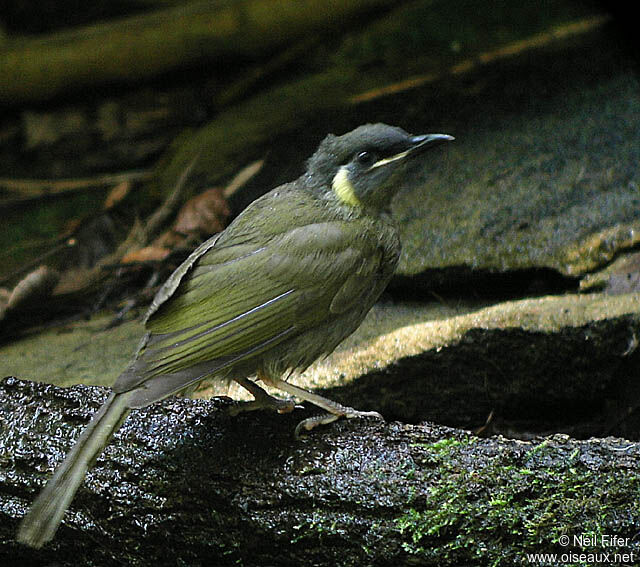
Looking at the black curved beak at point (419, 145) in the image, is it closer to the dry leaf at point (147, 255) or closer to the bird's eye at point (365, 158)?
the bird's eye at point (365, 158)

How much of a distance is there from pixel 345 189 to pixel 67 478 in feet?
4.78

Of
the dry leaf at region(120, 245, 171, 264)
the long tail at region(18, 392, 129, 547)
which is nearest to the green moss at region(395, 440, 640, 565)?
the long tail at region(18, 392, 129, 547)

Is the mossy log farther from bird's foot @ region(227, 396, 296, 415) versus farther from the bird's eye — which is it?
the bird's eye

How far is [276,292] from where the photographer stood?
291 cm

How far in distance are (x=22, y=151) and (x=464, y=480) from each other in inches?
220

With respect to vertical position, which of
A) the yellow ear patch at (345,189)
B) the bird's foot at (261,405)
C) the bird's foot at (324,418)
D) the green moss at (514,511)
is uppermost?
the yellow ear patch at (345,189)

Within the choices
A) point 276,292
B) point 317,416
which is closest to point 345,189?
point 276,292

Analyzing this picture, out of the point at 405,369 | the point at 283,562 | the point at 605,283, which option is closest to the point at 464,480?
the point at 283,562

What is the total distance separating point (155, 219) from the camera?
5.45 metres

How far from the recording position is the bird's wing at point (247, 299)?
8.92 feet

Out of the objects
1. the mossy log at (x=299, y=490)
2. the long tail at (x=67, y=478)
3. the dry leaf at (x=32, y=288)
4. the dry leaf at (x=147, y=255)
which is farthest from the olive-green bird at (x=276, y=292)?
the dry leaf at (x=32, y=288)

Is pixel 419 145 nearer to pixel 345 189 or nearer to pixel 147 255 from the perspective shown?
pixel 345 189

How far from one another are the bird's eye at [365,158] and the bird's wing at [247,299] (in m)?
0.25

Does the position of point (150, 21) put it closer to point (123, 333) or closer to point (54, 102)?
point (54, 102)
